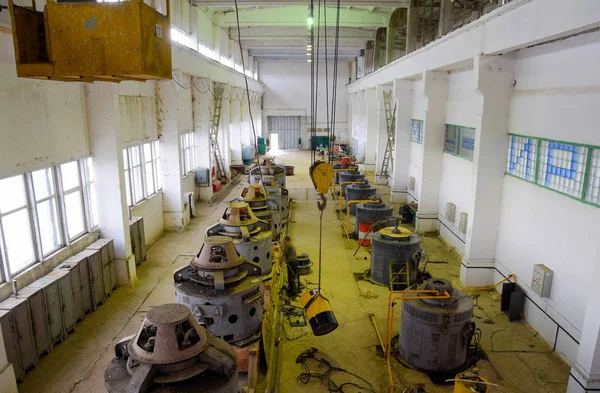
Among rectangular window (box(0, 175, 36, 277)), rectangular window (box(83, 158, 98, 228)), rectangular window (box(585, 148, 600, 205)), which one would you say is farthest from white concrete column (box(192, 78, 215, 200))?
rectangular window (box(585, 148, 600, 205))

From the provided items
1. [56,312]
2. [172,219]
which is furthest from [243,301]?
[172,219]

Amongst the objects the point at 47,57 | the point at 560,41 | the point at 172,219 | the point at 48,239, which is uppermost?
the point at 560,41

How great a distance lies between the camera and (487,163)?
9.09 m

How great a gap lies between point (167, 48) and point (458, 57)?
7.20 meters

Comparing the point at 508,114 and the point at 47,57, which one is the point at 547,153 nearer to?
the point at 508,114

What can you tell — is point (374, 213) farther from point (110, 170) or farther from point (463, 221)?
point (110, 170)

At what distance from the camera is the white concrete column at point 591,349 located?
17.8ft

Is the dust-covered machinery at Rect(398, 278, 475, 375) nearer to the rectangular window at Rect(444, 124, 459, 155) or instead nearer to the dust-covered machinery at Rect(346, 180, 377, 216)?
the rectangular window at Rect(444, 124, 459, 155)

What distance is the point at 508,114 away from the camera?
8891mm

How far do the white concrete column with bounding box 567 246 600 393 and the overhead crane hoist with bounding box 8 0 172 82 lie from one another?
6.06 metres

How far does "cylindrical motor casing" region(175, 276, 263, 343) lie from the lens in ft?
19.1

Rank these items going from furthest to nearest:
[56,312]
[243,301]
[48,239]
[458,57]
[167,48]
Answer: [458,57]
[48,239]
[56,312]
[243,301]
[167,48]

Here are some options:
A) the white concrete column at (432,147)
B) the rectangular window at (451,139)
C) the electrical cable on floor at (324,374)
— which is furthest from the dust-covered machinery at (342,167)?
the electrical cable on floor at (324,374)

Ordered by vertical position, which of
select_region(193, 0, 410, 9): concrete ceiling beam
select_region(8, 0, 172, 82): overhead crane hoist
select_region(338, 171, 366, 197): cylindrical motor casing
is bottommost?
select_region(338, 171, 366, 197): cylindrical motor casing
